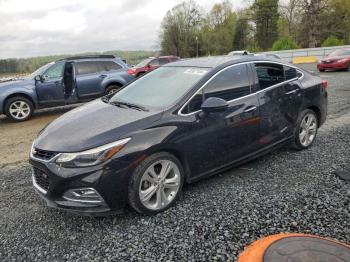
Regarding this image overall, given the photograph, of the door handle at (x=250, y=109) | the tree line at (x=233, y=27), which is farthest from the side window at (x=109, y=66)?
the tree line at (x=233, y=27)

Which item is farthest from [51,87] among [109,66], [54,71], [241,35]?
[241,35]

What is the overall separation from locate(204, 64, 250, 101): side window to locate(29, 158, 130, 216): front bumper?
1.42 m

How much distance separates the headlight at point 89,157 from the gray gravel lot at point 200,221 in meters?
0.69

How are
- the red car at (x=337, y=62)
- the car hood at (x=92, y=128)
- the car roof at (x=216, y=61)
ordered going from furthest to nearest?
1. the red car at (x=337, y=62)
2. the car roof at (x=216, y=61)
3. the car hood at (x=92, y=128)

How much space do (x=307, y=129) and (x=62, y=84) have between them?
6.89 m

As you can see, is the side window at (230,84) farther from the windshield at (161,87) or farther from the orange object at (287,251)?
the orange object at (287,251)

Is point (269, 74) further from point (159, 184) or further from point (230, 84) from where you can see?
point (159, 184)

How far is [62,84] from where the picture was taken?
9.12 metres

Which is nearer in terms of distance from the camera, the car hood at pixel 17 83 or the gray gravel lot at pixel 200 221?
the gray gravel lot at pixel 200 221

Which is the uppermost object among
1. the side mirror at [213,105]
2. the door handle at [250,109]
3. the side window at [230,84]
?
the side window at [230,84]

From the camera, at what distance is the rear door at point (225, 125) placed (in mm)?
3535

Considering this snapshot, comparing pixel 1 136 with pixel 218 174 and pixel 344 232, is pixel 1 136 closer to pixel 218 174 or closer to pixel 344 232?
pixel 218 174

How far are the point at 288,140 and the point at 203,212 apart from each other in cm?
207

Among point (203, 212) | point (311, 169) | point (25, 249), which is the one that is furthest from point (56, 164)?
point (311, 169)
